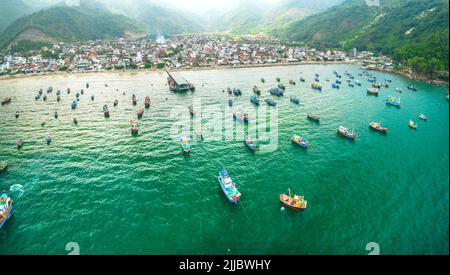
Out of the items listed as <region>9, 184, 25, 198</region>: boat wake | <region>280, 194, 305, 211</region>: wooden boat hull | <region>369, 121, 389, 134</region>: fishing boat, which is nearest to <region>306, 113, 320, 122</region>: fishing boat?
<region>369, 121, 389, 134</region>: fishing boat

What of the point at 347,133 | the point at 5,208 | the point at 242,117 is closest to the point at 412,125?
the point at 347,133

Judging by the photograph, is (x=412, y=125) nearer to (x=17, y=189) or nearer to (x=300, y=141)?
(x=300, y=141)

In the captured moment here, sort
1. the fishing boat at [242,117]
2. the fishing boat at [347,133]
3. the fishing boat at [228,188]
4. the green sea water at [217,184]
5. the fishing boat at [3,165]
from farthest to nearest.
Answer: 1. the fishing boat at [242,117]
2. the fishing boat at [347,133]
3. the fishing boat at [3,165]
4. the fishing boat at [228,188]
5. the green sea water at [217,184]

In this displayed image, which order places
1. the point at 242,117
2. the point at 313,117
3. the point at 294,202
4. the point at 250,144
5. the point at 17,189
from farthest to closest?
the point at 242,117, the point at 313,117, the point at 250,144, the point at 17,189, the point at 294,202

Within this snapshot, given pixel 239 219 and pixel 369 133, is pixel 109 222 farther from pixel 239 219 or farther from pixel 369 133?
pixel 369 133

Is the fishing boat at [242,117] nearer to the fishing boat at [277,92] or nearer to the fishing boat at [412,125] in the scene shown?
the fishing boat at [277,92]

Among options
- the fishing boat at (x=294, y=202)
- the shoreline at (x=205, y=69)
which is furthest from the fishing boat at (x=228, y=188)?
the shoreline at (x=205, y=69)
